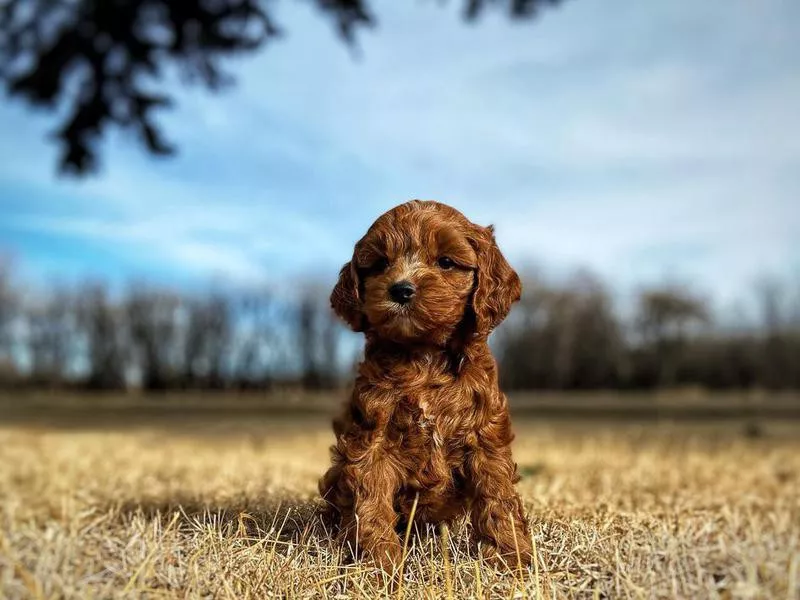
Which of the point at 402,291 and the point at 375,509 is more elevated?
the point at 402,291

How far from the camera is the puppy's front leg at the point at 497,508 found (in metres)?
2.58

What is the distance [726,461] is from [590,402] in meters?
4.53

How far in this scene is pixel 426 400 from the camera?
2633mm

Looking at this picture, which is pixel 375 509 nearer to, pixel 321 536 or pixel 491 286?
pixel 321 536

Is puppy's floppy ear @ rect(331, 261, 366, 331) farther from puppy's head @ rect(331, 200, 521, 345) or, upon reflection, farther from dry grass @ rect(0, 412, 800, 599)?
dry grass @ rect(0, 412, 800, 599)

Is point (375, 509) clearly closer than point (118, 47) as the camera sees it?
Yes

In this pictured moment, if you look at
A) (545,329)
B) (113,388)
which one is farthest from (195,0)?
(113,388)

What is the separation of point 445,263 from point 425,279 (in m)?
0.18

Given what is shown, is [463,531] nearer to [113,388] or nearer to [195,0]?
[195,0]

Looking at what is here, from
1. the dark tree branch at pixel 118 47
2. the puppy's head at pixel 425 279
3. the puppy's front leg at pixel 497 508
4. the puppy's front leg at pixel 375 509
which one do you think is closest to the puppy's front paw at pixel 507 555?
the puppy's front leg at pixel 497 508

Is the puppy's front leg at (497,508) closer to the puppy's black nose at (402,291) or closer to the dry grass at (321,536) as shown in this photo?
the dry grass at (321,536)

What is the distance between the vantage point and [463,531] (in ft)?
9.30

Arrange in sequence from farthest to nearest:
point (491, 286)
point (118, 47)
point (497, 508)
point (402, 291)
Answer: point (118, 47), point (491, 286), point (497, 508), point (402, 291)

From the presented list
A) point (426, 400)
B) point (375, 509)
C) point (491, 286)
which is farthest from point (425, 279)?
point (375, 509)
